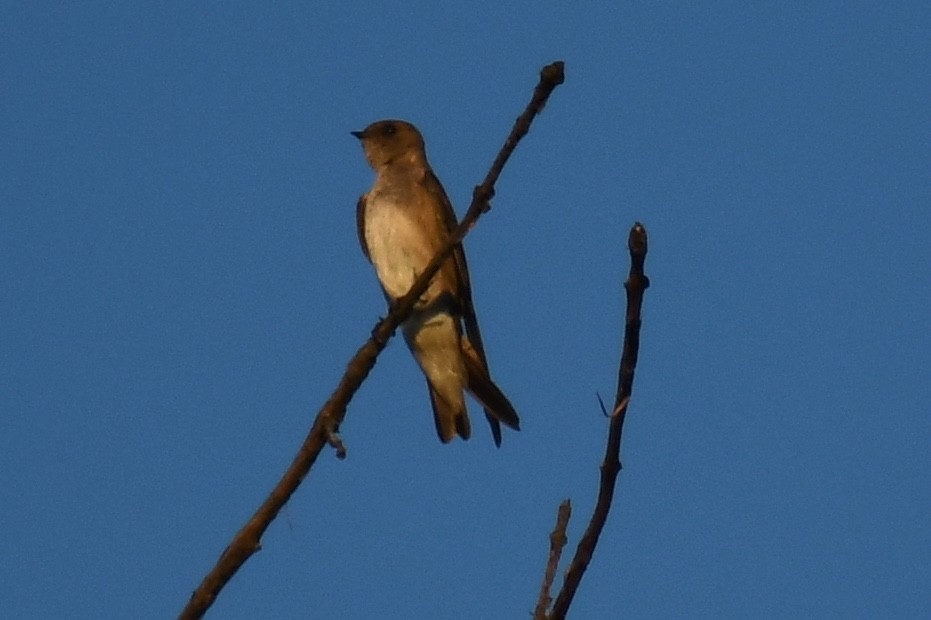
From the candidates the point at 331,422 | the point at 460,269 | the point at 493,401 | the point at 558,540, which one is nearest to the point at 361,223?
the point at 460,269

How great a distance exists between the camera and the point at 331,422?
130 inches

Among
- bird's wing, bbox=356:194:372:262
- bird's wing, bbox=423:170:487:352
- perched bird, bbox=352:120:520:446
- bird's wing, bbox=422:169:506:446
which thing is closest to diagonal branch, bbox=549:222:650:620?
bird's wing, bbox=422:169:506:446

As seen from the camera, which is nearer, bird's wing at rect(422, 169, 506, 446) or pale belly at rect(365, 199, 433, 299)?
bird's wing at rect(422, 169, 506, 446)

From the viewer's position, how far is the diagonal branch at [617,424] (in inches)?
96.1

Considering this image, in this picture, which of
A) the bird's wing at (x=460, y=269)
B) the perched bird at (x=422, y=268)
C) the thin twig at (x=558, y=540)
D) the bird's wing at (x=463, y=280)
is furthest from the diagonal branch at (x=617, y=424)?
the bird's wing at (x=460, y=269)

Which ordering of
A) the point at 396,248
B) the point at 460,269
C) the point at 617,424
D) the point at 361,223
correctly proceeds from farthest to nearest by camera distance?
the point at 361,223 → the point at 396,248 → the point at 460,269 → the point at 617,424

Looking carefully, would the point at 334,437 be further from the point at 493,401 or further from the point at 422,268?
the point at 422,268

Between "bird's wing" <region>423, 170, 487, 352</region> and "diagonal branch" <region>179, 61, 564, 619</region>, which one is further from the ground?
"bird's wing" <region>423, 170, 487, 352</region>

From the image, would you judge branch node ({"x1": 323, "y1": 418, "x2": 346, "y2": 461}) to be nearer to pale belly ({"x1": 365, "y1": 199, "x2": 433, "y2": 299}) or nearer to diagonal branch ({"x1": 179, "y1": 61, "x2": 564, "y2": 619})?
diagonal branch ({"x1": 179, "y1": 61, "x2": 564, "y2": 619})

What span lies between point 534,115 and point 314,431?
81 centimetres

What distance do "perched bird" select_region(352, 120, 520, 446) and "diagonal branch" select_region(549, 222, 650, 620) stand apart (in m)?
4.38

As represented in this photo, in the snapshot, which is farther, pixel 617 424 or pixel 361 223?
pixel 361 223

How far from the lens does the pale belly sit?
7.98 m

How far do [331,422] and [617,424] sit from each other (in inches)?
37.7
